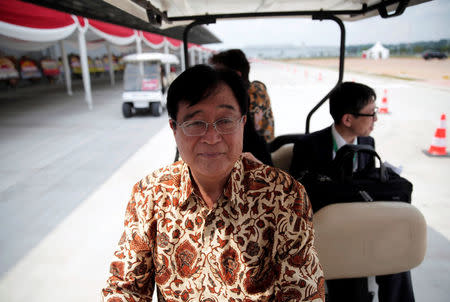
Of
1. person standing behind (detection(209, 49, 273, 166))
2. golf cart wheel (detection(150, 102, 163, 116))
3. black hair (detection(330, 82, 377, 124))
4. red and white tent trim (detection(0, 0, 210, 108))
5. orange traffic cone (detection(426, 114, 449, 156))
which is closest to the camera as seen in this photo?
black hair (detection(330, 82, 377, 124))

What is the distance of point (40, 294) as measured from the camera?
2.21 metres

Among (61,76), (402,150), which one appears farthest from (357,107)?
(61,76)

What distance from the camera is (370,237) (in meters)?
1.33

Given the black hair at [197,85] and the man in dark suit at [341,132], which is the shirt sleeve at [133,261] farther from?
the man in dark suit at [341,132]

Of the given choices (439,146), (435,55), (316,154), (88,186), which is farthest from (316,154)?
(435,55)

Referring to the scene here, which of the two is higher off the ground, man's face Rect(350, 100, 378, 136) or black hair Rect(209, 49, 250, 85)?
black hair Rect(209, 49, 250, 85)

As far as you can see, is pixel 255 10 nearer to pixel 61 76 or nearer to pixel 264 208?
pixel 264 208

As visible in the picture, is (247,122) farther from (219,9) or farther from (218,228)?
(218,228)

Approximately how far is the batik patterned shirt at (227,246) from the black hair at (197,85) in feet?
0.96

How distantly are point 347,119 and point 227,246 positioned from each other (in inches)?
52.4

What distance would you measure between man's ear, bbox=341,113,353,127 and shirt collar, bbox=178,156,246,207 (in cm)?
112

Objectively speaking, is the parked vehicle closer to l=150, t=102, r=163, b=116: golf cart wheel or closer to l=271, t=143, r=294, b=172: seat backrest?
l=150, t=102, r=163, b=116: golf cart wheel

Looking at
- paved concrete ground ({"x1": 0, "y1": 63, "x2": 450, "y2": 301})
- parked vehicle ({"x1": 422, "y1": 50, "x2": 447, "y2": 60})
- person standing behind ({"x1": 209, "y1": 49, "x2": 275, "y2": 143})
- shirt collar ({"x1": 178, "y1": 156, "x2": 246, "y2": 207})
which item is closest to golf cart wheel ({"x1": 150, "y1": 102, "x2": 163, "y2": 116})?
paved concrete ground ({"x1": 0, "y1": 63, "x2": 450, "y2": 301})

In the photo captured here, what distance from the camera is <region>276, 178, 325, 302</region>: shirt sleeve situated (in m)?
1.02
